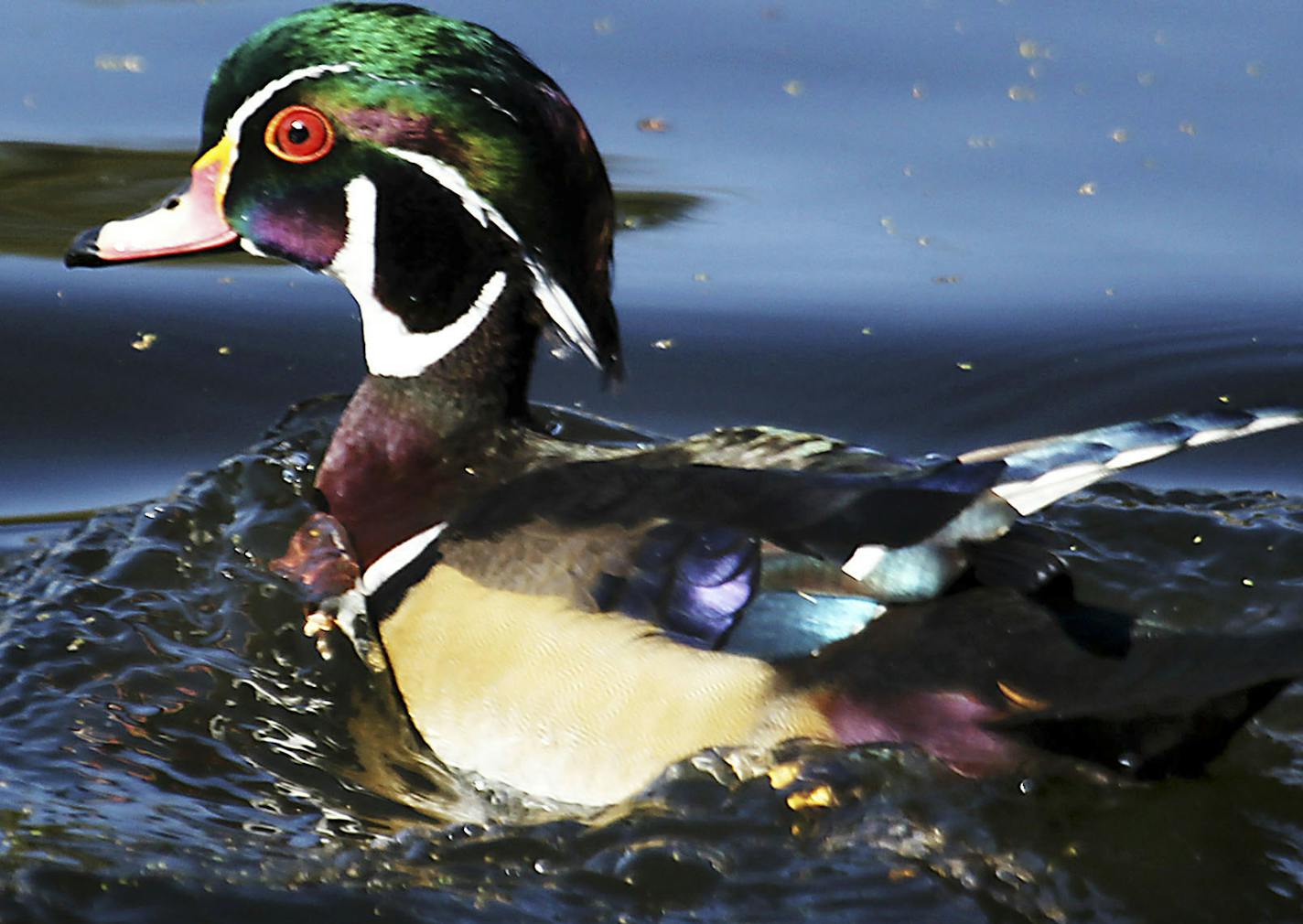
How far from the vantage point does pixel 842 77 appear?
691cm

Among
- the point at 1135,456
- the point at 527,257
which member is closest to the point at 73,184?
the point at 527,257

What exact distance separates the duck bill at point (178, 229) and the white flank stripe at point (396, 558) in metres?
0.82

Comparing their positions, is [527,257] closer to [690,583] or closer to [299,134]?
[299,134]

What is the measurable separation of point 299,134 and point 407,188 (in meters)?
0.27

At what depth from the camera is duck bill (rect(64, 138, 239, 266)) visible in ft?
14.4

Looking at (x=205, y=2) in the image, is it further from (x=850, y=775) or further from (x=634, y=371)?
(x=850, y=775)

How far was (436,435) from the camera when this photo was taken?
4320mm

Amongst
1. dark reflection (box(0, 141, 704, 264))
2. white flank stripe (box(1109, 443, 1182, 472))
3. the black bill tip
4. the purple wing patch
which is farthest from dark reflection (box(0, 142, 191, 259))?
white flank stripe (box(1109, 443, 1182, 472))

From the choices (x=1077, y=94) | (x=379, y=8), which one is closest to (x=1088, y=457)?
(x=379, y=8)

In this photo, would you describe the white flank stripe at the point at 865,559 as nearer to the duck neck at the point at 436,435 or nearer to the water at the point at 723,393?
the water at the point at 723,393

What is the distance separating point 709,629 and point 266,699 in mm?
1076

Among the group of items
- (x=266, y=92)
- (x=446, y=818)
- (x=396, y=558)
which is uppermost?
(x=266, y=92)

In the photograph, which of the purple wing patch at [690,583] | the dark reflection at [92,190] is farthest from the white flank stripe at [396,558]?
the dark reflection at [92,190]

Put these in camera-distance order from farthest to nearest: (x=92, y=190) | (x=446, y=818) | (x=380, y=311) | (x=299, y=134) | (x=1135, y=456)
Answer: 1. (x=92, y=190)
2. (x=380, y=311)
3. (x=299, y=134)
4. (x=446, y=818)
5. (x=1135, y=456)
